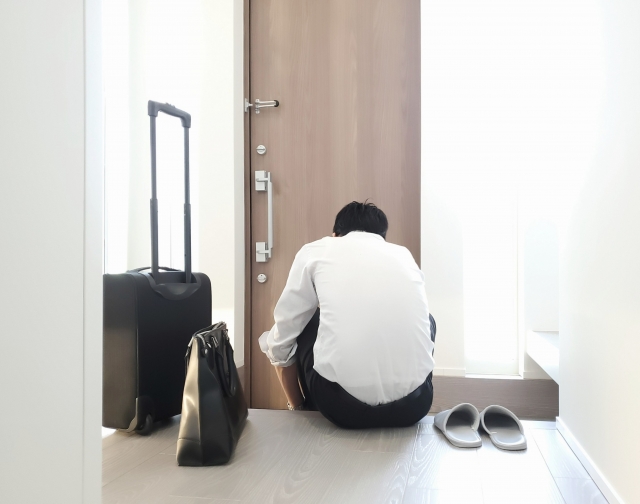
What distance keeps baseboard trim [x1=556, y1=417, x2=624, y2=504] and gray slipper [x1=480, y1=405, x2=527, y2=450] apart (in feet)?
0.46

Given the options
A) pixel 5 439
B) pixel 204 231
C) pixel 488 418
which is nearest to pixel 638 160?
pixel 488 418

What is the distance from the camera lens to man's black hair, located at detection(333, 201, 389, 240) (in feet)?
6.73

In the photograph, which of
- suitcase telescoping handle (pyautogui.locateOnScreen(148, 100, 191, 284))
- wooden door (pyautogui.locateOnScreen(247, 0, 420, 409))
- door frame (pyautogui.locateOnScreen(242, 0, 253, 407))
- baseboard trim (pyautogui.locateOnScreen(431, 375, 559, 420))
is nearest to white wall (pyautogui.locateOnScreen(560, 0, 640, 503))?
baseboard trim (pyautogui.locateOnScreen(431, 375, 559, 420))

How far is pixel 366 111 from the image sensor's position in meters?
2.83

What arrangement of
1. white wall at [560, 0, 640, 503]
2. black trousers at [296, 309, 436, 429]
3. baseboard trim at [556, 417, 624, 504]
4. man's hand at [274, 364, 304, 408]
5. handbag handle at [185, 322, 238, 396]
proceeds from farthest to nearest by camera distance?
1. man's hand at [274, 364, 304, 408]
2. black trousers at [296, 309, 436, 429]
3. handbag handle at [185, 322, 238, 396]
4. baseboard trim at [556, 417, 624, 504]
5. white wall at [560, 0, 640, 503]

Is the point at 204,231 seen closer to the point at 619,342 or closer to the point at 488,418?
the point at 488,418

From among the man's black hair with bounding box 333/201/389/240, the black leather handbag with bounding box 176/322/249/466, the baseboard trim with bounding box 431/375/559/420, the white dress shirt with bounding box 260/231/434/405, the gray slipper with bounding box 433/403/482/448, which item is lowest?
the baseboard trim with bounding box 431/375/559/420

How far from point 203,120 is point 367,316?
1.50 m

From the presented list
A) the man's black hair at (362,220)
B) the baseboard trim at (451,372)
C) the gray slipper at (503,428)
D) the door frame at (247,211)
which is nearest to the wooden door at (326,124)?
the door frame at (247,211)

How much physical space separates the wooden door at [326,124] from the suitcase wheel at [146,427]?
3.33 ft

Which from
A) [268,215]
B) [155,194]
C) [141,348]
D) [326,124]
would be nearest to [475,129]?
[326,124]

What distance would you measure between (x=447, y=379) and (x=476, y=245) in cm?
62

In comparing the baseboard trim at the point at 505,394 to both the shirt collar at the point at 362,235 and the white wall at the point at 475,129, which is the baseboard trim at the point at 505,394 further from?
the shirt collar at the point at 362,235

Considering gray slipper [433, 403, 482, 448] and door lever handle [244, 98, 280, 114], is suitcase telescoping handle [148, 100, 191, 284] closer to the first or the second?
door lever handle [244, 98, 280, 114]
